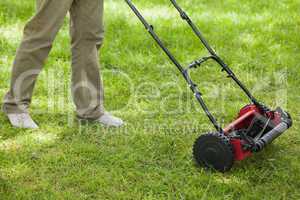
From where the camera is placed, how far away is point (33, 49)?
3168 mm

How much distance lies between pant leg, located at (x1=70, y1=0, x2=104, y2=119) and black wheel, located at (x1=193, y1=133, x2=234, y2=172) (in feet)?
2.66

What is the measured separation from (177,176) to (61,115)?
1.02 metres

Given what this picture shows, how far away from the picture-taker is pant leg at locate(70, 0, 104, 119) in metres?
3.20

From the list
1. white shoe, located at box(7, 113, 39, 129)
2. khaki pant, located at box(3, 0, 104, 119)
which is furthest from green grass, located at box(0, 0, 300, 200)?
khaki pant, located at box(3, 0, 104, 119)

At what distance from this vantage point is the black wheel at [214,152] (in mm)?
2766

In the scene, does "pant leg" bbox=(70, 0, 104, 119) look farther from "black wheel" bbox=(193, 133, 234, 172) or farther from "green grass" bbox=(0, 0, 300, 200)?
"black wheel" bbox=(193, 133, 234, 172)

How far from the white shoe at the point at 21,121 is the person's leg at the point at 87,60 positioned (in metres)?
0.29

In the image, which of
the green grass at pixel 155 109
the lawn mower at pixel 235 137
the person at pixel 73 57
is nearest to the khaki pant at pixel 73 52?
the person at pixel 73 57

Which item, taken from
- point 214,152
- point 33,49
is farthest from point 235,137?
point 33,49

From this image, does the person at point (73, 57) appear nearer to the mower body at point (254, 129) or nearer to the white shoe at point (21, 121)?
the white shoe at point (21, 121)

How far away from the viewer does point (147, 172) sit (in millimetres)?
2924

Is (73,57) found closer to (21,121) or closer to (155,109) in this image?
(21,121)

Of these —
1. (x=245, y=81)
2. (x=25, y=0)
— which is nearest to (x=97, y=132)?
(x=245, y=81)

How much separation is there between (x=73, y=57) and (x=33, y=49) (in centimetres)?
27
